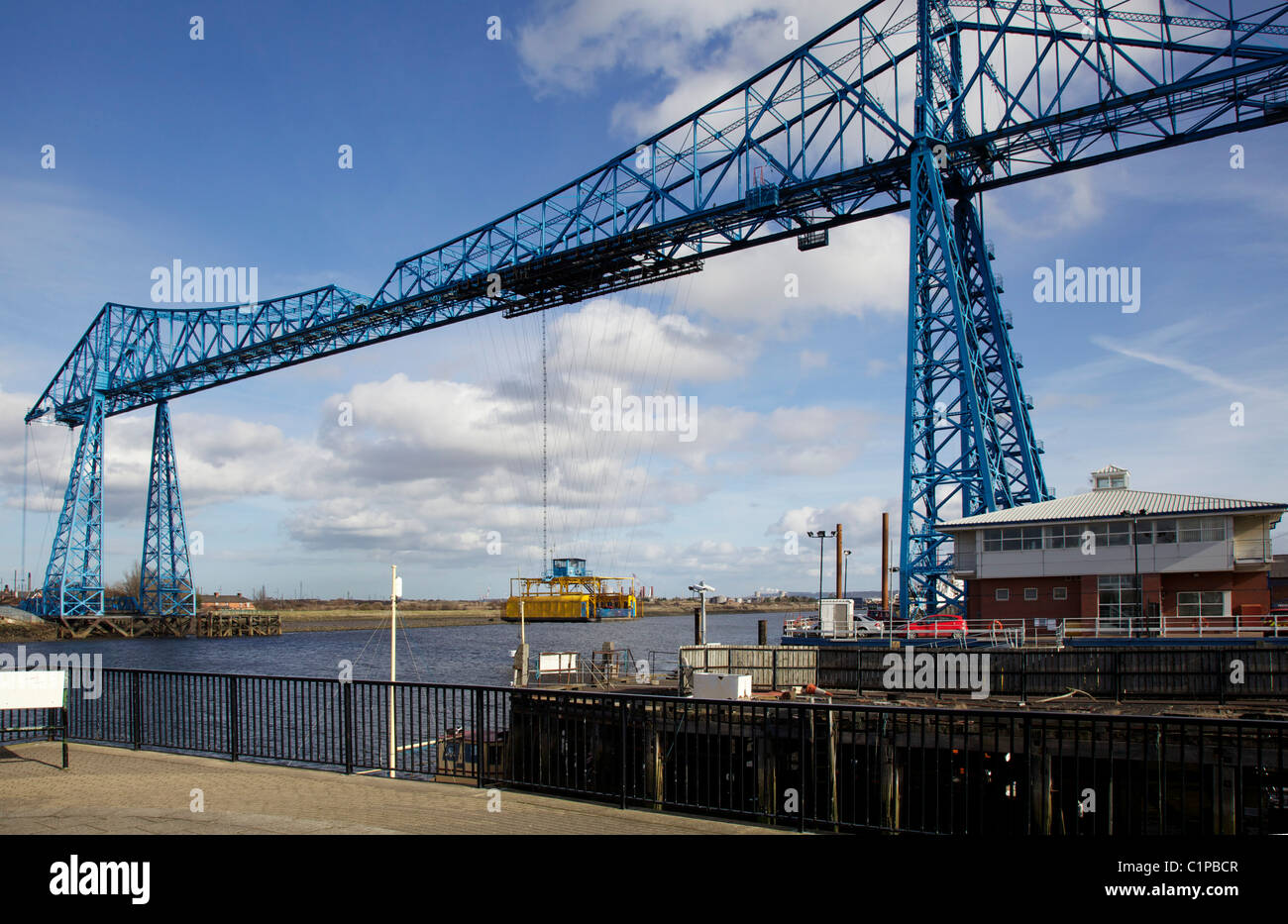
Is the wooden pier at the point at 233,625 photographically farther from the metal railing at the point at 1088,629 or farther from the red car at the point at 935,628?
the metal railing at the point at 1088,629

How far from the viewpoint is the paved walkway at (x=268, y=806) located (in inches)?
338

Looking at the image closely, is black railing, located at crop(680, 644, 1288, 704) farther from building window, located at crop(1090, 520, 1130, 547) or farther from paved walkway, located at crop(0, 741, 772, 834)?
paved walkway, located at crop(0, 741, 772, 834)

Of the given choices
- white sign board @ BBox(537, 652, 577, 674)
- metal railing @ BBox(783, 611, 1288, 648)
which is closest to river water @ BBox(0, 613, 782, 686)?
white sign board @ BBox(537, 652, 577, 674)

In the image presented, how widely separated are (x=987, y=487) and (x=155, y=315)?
262ft

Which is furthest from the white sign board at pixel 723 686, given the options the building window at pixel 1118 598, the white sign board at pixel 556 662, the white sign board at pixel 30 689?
the building window at pixel 1118 598

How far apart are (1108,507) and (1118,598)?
140 inches

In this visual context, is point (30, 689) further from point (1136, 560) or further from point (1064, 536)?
point (1064, 536)

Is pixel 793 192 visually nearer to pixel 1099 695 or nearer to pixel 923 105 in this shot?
pixel 923 105

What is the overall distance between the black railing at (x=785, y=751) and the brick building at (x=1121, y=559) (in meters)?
17.1

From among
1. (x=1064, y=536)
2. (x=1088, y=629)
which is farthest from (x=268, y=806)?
(x=1064, y=536)

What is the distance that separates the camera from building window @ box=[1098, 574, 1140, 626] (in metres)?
35.7

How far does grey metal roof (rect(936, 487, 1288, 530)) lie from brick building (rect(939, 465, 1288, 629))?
0.04m
